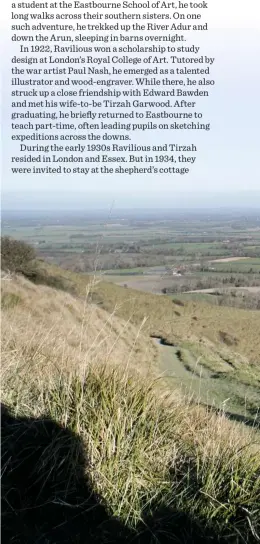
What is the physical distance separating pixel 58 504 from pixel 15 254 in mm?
17173

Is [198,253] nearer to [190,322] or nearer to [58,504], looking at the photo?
[190,322]

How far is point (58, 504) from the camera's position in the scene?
10.4 feet

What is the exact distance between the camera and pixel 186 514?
3.09 meters

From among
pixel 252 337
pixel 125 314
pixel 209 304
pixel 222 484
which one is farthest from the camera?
pixel 209 304

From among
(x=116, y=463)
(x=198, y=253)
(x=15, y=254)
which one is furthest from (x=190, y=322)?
(x=116, y=463)

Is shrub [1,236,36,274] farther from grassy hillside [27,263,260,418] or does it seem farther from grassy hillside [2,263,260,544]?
grassy hillside [2,263,260,544]

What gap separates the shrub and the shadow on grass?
51.4ft

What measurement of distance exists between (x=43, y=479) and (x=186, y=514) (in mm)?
840

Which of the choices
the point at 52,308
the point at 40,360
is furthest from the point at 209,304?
the point at 40,360

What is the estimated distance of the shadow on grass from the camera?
9.76ft

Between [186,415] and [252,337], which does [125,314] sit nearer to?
[252,337]

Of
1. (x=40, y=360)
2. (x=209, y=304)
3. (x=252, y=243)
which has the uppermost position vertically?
(x=40, y=360)

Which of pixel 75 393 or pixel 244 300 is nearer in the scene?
pixel 75 393

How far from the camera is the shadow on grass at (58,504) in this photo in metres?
2.97
